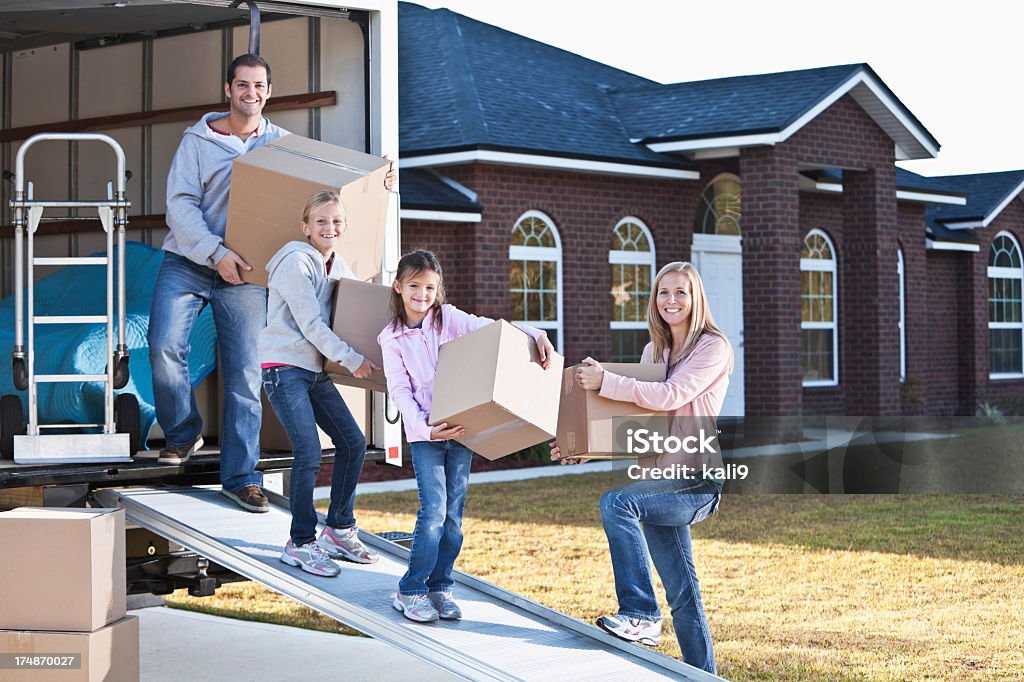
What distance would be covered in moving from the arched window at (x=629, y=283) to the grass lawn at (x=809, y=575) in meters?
4.35

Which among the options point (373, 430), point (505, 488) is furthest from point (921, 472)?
point (373, 430)

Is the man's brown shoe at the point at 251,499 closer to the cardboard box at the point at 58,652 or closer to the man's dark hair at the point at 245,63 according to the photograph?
the cardboard box at the point at 58,652

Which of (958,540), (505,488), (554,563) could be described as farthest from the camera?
(505,488)

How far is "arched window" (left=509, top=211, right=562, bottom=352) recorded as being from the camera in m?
16.5

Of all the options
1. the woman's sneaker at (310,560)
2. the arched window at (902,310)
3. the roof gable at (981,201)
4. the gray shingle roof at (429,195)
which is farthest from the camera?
the roof gable at (981,201)

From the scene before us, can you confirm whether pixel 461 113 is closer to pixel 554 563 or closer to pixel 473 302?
pixel 473 302

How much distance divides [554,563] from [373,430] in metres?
3.49

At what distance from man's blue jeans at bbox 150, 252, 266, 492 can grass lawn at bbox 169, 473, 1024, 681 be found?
115 centimetres

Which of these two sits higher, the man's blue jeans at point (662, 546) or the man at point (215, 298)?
the man at point (215, 298)

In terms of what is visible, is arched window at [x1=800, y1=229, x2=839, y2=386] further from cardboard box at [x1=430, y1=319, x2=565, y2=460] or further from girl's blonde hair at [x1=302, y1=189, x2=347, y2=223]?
cardboard box at [x1=430, y1=319, x2=565, y2=460]

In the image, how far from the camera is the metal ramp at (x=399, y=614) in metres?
4.68

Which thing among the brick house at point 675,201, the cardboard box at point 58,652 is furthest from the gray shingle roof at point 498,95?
the cardboard box at point 58,652

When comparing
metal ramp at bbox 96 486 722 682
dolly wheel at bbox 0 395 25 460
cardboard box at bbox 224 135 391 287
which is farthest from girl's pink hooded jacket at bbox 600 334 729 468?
dolly wheel at bbox 0 395 25 460

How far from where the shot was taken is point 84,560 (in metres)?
4.85
